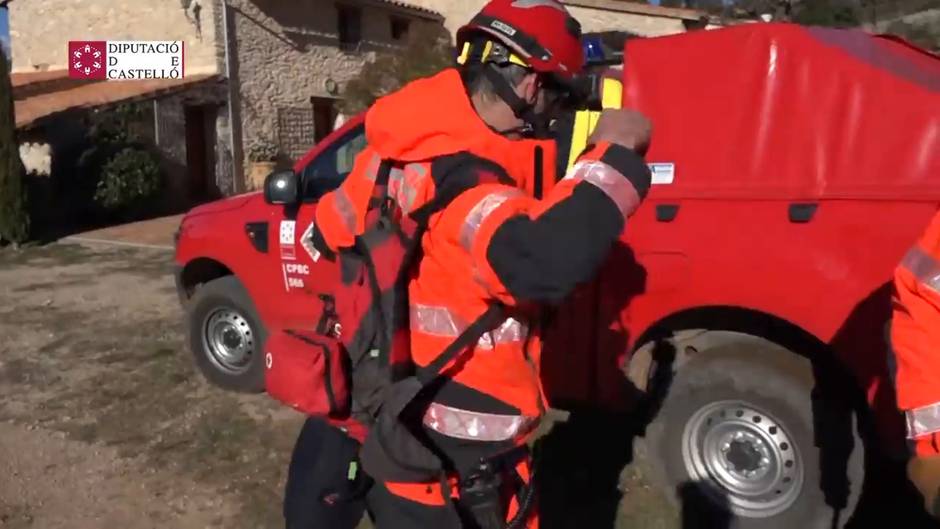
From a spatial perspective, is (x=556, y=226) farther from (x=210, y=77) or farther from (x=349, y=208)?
(x=210, y=77)

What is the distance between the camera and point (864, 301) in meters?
3.61

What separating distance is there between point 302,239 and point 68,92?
15465mm

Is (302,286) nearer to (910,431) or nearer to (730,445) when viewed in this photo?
(730,445)

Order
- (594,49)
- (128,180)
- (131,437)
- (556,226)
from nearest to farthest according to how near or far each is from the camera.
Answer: (556,226), (594,49), (131,437), (128,180)

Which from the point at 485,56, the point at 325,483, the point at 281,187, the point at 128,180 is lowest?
the point at 128,180

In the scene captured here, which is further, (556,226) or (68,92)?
(68,92)

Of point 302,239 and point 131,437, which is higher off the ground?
point 302,239

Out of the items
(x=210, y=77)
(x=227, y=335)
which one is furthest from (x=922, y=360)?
(x=210, y=77)

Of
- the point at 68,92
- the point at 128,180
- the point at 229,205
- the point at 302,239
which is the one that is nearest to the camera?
the point at 302,239

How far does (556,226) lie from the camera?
1780 mm

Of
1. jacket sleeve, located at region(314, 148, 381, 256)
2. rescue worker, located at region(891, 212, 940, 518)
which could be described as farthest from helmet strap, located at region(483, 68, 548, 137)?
rescue worker, located at region(891, 212, 940, 518)

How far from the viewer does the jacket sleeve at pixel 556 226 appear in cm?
178

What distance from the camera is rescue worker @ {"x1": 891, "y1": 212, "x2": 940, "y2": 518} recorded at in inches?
74.1

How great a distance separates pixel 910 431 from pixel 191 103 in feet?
61.5
